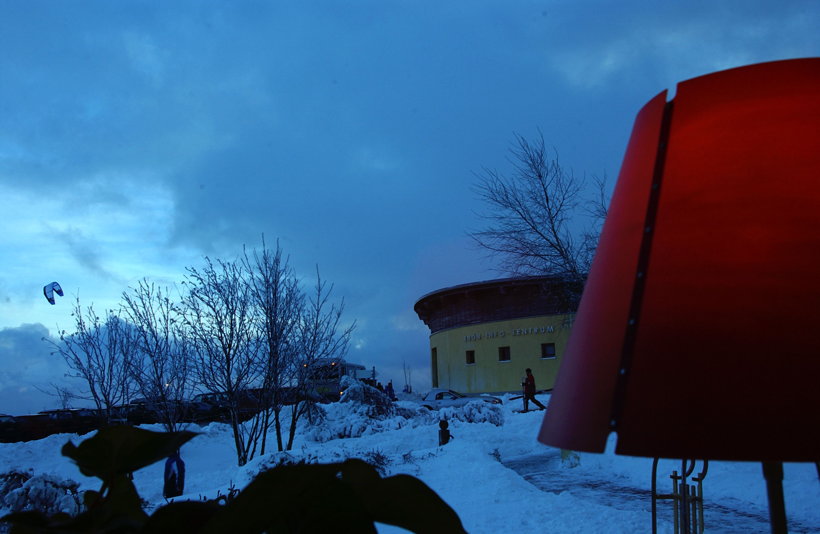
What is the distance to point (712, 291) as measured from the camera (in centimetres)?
83

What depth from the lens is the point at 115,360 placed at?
16875mm

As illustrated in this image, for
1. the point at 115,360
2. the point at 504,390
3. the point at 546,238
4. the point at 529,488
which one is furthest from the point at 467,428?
the point at 504,390

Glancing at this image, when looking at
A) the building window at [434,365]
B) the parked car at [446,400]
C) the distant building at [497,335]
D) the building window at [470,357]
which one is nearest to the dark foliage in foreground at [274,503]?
the parked car at [446,400]

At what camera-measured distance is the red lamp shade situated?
759 mm

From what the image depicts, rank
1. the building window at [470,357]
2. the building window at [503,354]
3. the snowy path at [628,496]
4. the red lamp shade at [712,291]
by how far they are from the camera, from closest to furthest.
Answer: the red lamp shade at [712,291]
the snowy path at [628,496]
the building window at [503,354]
the building window at [470,357]

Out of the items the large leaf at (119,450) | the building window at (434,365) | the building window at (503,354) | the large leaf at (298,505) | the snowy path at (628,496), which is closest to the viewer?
the large leaf at (298,505)

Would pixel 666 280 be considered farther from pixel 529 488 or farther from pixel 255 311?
pixel 255 311

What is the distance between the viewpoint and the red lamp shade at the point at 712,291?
29.9 inches

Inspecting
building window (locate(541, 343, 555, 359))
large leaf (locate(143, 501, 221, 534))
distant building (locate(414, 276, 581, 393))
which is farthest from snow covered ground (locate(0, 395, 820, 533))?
building window (locate(541, 343, 555, 359))

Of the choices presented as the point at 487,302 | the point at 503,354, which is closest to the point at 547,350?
the point at 503,354

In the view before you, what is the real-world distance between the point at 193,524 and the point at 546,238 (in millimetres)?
15136

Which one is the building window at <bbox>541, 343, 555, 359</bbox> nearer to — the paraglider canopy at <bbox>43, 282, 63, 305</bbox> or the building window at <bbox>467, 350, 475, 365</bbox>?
the building window at <bbox>467, 350, 475, 365</bbox>

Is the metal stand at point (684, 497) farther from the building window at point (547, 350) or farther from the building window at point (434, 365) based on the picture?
the building window at point (434, 365)

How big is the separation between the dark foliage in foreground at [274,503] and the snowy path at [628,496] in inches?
290
